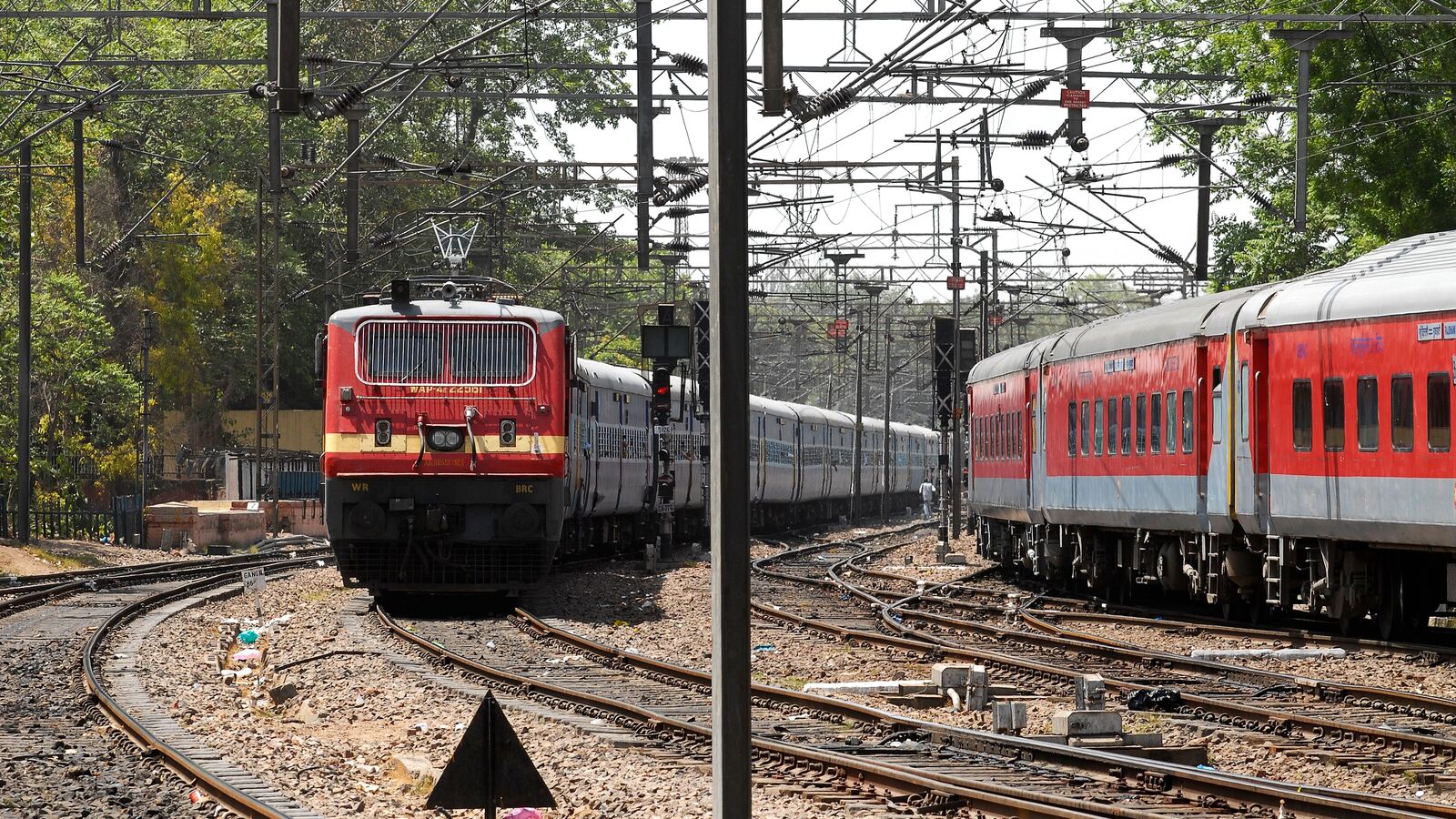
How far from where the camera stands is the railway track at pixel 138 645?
1094cm

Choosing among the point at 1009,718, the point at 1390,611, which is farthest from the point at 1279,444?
the point at 1009,718

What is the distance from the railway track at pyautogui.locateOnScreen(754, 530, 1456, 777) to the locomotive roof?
452 cm

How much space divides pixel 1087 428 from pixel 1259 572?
5.22 meters

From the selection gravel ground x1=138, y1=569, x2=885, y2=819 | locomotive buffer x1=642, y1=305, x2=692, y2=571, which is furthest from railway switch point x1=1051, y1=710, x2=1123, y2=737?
locomotive buffer x1=642, y1=305, x2=692, y2=571

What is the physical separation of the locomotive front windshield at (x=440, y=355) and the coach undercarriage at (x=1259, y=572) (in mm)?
7973

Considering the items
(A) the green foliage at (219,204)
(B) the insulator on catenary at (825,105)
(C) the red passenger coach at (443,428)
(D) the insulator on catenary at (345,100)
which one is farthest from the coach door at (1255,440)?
(A) the green foliage at (219,204)

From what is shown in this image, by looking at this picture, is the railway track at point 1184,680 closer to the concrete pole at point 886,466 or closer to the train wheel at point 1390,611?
the train wheel at point 1390,611

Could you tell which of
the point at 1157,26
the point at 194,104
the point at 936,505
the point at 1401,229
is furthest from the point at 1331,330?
the point at 936,505

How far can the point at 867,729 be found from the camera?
13695 millimetres

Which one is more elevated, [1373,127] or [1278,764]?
[1373,127]

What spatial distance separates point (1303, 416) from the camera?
1966 centimetres

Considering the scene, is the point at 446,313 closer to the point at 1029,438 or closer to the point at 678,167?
the point at 678,167

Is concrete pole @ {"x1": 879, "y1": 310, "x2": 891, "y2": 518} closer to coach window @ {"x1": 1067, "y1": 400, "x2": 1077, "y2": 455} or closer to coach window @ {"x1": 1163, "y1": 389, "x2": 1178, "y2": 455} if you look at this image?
coach window @ {"x1": 1067, "y1": 400, "x2": 1077, "y2": 455}

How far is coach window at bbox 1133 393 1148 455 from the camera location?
2397 cm
